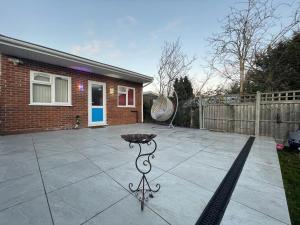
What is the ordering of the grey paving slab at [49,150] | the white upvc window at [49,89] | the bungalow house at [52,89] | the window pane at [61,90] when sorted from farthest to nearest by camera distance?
1. the window pane at [61,90]
2. the white upvc window at [49,89]
3. the bungalow house at [52,89]
4. the grey paving slab at [49,150]

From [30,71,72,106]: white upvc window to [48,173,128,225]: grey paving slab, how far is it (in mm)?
5020

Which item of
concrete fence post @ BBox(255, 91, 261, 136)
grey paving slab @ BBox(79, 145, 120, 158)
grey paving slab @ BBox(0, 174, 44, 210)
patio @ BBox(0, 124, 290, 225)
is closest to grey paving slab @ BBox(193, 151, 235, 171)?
patio @ BBox(0, 124, 290, 225)

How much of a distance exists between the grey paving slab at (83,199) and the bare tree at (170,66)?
1054 cm

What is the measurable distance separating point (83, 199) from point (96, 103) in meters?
6.04

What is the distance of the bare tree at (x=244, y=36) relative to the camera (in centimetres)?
696

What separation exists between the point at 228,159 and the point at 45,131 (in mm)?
6169

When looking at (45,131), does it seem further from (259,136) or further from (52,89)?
(259,136)

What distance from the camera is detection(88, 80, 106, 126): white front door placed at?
269 inches

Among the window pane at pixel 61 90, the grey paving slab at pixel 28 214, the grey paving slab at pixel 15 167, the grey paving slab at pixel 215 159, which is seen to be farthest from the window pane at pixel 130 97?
the grey paving slab at pixel 28 214

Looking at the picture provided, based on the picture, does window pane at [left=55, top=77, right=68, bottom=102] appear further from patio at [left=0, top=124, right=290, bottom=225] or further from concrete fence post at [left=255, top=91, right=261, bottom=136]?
concrete fence post at [left=255, top=91, right=261, bottom=136]

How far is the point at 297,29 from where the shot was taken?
6500mm

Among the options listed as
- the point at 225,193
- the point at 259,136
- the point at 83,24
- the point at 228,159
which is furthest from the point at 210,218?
the point at 83,24

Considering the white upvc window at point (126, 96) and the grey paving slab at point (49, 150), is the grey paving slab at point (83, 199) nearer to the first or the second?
the grey paving slab at point (49, 150)

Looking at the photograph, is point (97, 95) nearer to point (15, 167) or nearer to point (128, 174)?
point (15, 167)
